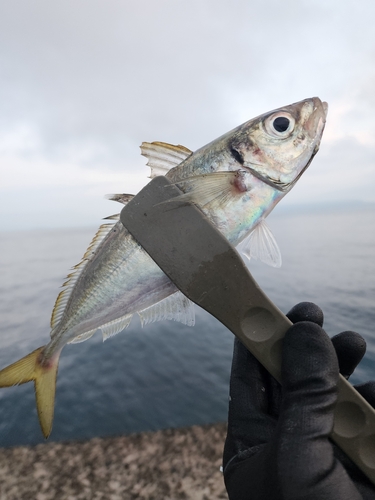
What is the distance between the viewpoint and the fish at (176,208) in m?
2.18

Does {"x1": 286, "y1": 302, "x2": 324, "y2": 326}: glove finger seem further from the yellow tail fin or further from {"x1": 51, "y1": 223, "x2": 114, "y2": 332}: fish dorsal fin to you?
the yellow tail fin

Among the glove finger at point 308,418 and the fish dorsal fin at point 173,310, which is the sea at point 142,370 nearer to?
the fish dorsal fin at point 173,310

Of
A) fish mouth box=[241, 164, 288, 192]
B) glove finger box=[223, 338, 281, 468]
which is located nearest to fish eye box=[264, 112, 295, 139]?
fish mouth box=[241, 164, 288, 192]

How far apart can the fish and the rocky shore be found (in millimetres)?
3767

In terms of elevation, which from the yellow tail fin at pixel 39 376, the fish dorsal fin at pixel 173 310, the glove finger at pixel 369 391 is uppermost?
the fish dorsal fin at pixel 173 310

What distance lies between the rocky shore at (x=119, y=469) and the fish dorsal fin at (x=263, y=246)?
4.77 m

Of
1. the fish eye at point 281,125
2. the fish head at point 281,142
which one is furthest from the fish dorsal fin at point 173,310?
the fish eye at point 281,125

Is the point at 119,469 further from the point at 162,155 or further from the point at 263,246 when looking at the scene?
the point at 162,155

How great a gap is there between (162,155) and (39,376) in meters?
2.25

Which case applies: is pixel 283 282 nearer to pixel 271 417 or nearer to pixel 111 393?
pixel 111 393

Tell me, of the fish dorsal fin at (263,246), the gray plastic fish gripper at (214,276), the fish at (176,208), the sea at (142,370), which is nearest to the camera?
the gray plastic fish gripper at (214,276)

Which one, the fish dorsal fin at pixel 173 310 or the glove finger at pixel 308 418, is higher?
the fish dorsal fin at pixel 173 310

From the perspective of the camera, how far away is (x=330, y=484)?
71.1 inches

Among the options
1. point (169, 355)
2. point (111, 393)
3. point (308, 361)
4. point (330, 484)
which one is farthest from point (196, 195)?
point (169, 355)
